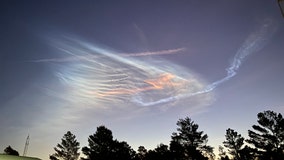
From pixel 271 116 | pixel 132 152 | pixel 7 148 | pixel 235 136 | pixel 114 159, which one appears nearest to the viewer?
pixel 271 116

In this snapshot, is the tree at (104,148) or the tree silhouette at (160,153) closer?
the tree at (104,148)

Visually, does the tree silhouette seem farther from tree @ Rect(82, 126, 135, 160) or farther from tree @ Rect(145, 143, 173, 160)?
tree @ Rect(82, 126, 135, 160)

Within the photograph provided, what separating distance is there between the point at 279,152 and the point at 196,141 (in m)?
17.3

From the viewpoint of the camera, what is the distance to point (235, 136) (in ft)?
197

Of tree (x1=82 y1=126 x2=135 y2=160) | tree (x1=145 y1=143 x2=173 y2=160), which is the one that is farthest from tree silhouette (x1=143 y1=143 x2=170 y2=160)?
tree (x1=82 y1=126 x2=135 y2=160)

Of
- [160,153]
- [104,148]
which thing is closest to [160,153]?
[160,153]

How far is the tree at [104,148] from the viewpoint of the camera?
183ft

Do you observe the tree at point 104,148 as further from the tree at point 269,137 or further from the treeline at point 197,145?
the tree at point 269,137

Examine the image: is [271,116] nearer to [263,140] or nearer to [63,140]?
[263,140]

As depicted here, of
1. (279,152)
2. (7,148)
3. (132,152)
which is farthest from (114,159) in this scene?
(7,148)

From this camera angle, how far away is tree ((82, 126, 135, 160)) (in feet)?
183

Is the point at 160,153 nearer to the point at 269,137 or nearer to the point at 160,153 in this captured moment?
the point at 160,153

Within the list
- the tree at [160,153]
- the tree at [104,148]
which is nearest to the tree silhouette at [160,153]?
the tree at [160,153]

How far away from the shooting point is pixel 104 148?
56.7 metres
